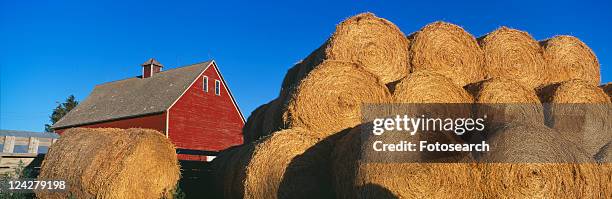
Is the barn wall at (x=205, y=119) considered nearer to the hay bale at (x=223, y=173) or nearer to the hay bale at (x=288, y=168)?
the hay bale at (x=223, y=173)

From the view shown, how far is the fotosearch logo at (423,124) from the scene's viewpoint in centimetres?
623

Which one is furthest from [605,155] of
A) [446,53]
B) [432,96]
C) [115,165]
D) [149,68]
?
[149,68]

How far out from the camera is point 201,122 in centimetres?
2905

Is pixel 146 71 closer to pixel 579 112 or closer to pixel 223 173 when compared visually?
pixel 223 173

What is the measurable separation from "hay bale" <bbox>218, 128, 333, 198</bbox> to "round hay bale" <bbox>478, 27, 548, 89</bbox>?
401cm

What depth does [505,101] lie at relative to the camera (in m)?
7.79

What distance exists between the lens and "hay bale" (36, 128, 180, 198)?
7.86m

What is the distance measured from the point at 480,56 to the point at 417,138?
4001 millimetres

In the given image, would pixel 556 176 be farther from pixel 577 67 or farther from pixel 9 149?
pixel 9 149

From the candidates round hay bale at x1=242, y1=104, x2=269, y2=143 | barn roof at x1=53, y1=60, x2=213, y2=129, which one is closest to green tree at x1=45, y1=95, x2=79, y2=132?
barn roof at x1=53, y1=60, x2=213, y2=129

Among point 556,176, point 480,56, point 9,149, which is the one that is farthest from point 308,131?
point 9,149

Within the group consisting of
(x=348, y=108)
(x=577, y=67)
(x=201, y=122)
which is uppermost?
(x=201, y=122)

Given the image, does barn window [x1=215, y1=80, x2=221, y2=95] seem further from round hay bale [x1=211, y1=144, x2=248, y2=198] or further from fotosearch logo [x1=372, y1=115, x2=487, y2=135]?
fotosearch logo [x1=372, y1=115, x2=487, y2=135]

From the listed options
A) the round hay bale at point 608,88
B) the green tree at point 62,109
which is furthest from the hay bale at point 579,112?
the green tree at point 62,109
